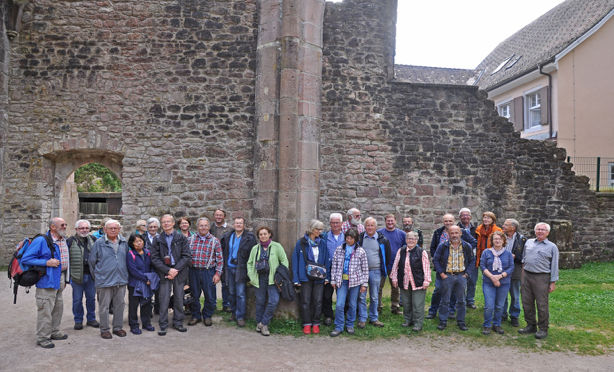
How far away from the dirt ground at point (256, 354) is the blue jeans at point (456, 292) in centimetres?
51

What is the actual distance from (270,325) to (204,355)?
4.76 ft

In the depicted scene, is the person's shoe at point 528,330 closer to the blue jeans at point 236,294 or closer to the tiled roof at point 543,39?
the blue jeans at point 236,294

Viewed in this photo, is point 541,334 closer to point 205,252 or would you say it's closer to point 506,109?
point 205,252

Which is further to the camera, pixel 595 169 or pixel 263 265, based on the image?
pixel 595 169

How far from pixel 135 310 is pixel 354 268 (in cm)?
324

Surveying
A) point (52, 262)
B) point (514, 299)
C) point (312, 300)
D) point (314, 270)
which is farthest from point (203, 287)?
point (514, 299)

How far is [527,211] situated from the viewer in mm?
13141

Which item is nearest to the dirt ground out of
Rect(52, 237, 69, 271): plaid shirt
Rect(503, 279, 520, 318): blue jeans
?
Rect(52, 237, 69, 271): plaid shirt

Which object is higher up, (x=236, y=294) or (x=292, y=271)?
(x=292, y=271)

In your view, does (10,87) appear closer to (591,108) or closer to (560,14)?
(591,108)

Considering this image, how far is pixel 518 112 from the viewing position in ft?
66.5

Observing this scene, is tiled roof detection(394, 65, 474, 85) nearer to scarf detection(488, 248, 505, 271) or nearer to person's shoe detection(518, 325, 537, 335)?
scarf detection(488, 248, 505, 271)

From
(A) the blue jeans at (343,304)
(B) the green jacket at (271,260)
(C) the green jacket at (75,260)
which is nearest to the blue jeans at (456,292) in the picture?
(A) the blue jeans at (343,304)

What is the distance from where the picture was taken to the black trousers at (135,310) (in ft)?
22.3
